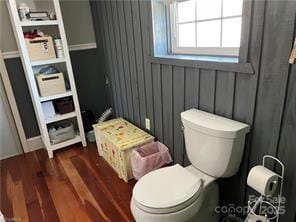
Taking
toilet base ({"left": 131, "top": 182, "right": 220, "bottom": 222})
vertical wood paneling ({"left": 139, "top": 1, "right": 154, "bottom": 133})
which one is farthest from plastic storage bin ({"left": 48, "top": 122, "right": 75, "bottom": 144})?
toilet base ({"left": 131, "top": 182, "right": 220, "bottom": 222})

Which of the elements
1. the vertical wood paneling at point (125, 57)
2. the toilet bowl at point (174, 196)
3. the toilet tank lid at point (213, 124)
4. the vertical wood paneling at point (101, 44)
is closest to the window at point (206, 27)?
the toilet tank lid at point (213, 124)

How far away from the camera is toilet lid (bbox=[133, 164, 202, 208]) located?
3.90 feet

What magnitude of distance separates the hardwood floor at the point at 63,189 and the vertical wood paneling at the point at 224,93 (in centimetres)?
103

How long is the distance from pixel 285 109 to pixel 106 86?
90.7 inches

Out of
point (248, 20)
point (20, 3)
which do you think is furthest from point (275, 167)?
point (20, 3)

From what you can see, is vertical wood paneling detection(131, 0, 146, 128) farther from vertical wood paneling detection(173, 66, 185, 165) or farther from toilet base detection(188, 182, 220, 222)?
toilet base detection(188, 182, 220, 222)

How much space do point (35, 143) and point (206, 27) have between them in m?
2.37

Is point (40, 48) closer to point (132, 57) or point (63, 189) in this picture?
point (132, 57)

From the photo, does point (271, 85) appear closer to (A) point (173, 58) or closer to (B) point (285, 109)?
(B) point (285, 109)

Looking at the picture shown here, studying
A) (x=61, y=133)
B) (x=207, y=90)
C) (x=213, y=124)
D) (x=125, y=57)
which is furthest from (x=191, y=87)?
(x=61, y=133)

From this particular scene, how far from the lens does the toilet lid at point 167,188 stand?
1188mm

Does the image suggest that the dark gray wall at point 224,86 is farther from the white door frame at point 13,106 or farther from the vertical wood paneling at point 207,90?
the white door frame at point 13,106

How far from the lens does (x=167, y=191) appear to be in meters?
1.25

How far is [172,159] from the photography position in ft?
6.48
